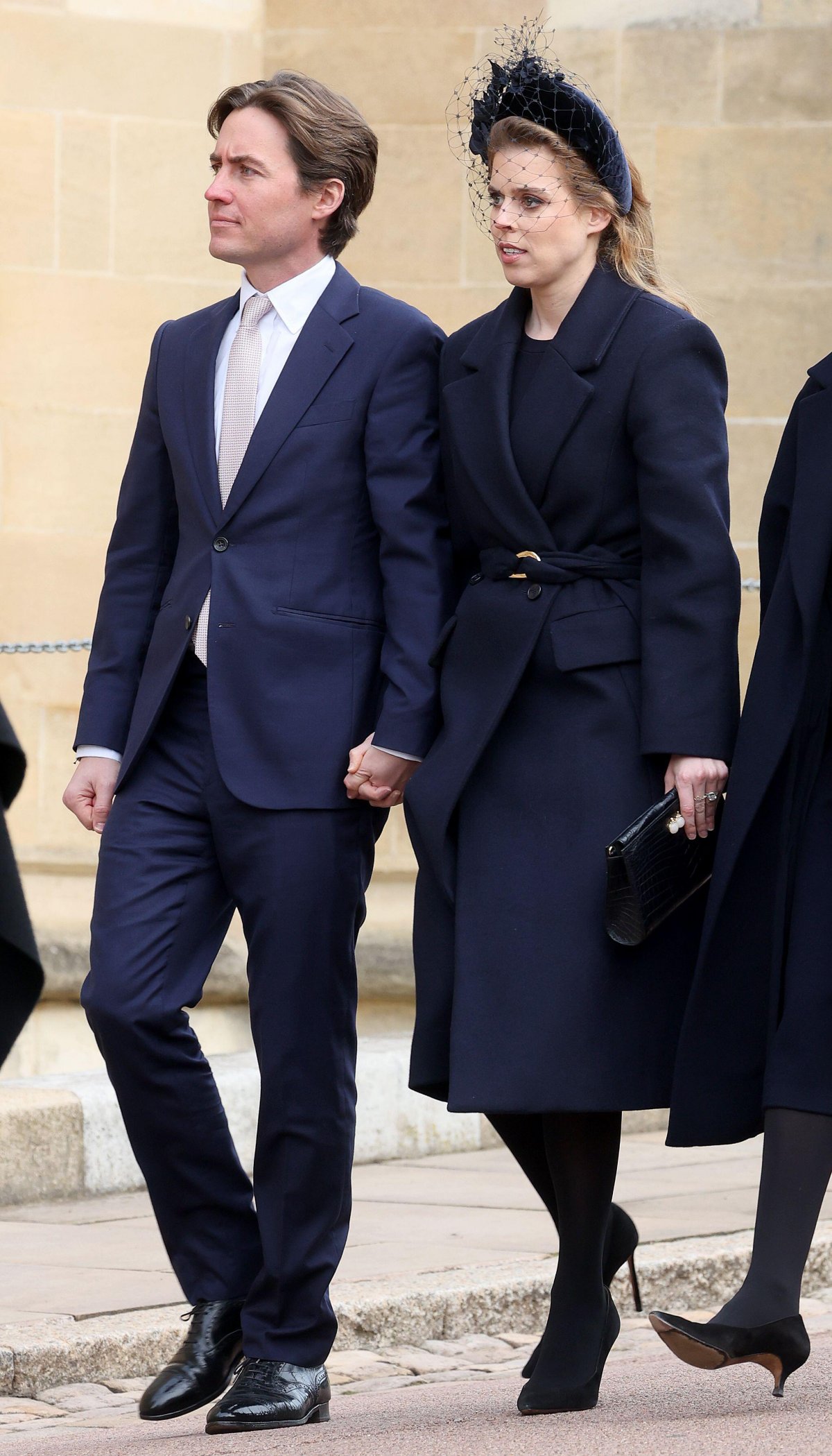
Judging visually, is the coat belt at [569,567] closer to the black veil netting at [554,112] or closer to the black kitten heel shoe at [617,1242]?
the black veil netting at [554,112]

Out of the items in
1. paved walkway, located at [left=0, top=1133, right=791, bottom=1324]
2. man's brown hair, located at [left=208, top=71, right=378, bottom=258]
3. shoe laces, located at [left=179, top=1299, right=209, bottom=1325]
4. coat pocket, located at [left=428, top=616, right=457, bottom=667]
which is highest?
man's brown hair, located at [left=208, top=71, right=378, bottom=258]

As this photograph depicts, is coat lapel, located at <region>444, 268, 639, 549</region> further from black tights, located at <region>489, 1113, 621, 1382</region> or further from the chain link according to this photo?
the chain link

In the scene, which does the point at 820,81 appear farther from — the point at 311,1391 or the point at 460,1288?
the point at 311,1391

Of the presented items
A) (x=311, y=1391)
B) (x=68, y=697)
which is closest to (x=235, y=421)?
(x=311, y=1391)

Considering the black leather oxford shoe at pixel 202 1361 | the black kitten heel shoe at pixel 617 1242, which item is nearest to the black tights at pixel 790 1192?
the black kitten heel shoe at pixel 617 1242

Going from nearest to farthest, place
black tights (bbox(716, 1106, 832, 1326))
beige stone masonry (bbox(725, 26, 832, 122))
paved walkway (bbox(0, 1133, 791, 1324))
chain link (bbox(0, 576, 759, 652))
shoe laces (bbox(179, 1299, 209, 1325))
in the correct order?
1. black tights (bbox(716, 1106, 832, 1326))
2. shoe laces (bbox(179, 1299, 209, 1325))
3. paved walkway (bbox(0, 1133, 791, 1324))
4. chain link (bbox(0, 576, 759, 652))
5. beige stone masonry (bbox(725, 26, 832, 122))

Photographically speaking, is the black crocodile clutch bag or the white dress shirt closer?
the black crocodile clutch bag

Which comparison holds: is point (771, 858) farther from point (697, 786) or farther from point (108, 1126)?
point (108, 1126)

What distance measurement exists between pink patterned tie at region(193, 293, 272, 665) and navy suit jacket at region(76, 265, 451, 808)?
2 cm

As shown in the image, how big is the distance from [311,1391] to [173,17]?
16.2ft

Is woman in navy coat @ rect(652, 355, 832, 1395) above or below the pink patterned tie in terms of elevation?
below

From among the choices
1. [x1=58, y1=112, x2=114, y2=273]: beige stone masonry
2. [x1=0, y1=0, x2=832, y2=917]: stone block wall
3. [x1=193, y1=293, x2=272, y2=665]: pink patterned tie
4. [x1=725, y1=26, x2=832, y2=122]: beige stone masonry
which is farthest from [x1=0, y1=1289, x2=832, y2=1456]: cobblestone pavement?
[x1=725, y1=26, x2=832, y2=122]: beige stone masonry

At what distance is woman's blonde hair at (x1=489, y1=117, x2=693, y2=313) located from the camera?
12.6 feet

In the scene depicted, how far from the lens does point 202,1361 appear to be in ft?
12.6
